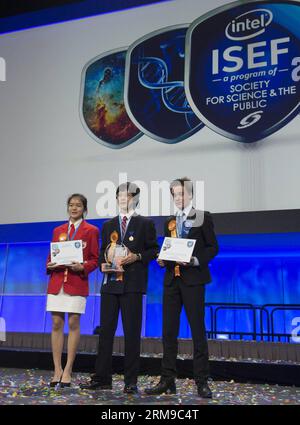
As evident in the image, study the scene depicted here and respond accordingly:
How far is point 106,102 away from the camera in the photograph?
5848 mm

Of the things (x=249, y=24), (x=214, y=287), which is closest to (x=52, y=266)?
(x=249, y=24)

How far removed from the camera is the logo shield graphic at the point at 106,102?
572 centimetres

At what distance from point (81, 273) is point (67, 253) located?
162 mm

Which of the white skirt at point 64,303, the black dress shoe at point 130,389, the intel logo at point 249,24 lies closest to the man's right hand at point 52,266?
the white skirt at point 64,303

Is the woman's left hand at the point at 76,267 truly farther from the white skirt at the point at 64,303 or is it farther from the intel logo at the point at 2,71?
the intel logo at the point at 2,71

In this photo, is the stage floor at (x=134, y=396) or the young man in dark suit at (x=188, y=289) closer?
the stage floor at (x=134, y=396)

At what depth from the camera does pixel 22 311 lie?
774 cm

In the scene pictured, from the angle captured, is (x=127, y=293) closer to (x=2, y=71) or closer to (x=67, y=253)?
(x=67, y=253)

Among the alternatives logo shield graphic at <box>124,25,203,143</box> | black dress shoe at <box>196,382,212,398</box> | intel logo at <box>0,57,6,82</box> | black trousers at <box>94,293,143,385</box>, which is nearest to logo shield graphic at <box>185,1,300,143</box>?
logo shield graphic at <box>124,25,203,143</box>

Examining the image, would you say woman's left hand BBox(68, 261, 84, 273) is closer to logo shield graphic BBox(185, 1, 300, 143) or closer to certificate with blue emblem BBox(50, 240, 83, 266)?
certificate with blue emblem BBox(50, 240, 83, 266)

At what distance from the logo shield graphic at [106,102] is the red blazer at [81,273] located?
2.74m

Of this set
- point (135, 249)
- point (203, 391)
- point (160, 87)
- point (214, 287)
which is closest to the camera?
point (203, 391)
